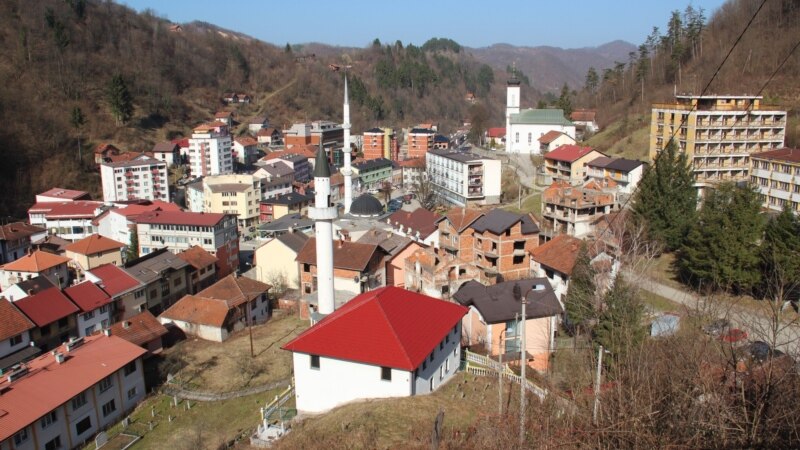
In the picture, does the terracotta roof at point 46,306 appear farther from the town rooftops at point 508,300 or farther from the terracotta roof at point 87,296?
the town rooftops at point 508,300

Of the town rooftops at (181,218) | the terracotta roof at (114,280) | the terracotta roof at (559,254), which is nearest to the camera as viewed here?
the terracotta roof at (559,254)

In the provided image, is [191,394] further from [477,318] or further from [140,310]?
[477,318]

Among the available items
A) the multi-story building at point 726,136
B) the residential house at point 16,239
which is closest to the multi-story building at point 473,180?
the multi-story building at point 726,136

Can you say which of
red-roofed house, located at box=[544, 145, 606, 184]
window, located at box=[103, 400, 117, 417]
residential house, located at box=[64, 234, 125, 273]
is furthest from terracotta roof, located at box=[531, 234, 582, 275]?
residential house, located at box=[64, 234, 125, 273]

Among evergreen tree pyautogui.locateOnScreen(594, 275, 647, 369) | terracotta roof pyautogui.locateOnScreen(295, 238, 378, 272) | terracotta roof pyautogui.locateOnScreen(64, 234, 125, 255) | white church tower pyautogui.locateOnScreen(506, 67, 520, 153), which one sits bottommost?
terracotta roof pyautogui.locateOnScreen(64, 234, 125, 255)

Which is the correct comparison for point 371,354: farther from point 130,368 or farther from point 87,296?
point 87,296

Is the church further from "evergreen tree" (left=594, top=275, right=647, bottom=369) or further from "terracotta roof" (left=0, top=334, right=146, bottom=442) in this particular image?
"terracotta roof" (left=0, top=334, right=146, bottom=442)

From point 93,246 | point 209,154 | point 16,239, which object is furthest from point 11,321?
point 209,154
